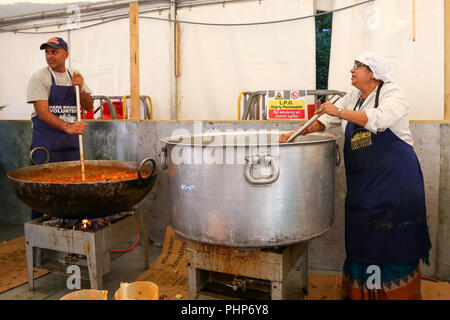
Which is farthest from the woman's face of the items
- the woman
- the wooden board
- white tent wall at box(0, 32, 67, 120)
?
white tent wall at box(0, 32, 67, 120)

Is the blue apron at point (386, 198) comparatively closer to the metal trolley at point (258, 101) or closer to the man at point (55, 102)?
the metal trolley at point (258, 101)

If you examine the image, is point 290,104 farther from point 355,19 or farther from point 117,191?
point 117,191

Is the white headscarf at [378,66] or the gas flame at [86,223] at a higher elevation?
the white headscarf at [378,66]

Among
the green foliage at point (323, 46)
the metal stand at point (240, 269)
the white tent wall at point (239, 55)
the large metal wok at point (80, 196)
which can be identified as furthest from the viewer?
the green foliage at point (323, 46)

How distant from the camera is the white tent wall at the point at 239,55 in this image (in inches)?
202

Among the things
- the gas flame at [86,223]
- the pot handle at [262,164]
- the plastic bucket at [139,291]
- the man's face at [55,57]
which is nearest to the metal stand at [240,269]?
the plastic bucket at [139,291]

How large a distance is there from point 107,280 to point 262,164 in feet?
7.09

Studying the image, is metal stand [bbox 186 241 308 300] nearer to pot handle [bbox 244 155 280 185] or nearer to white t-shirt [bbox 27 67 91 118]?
pot handle [bbox 244 155 280 185]

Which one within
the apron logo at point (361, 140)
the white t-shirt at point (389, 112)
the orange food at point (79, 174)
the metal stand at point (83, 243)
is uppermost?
the white t-shirt at point (389, 112)

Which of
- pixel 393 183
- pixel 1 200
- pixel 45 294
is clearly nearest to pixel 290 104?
pixel 393 183

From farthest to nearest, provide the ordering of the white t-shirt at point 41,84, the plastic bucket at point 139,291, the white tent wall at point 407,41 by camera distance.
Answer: the white tent wall at point 407,41 → the white t-shirt at point 41,84 → the plastic bucket at point 139,291

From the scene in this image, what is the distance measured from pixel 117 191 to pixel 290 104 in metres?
2.26

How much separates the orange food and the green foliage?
412 cm

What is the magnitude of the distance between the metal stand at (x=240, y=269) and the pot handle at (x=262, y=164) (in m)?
0.52
